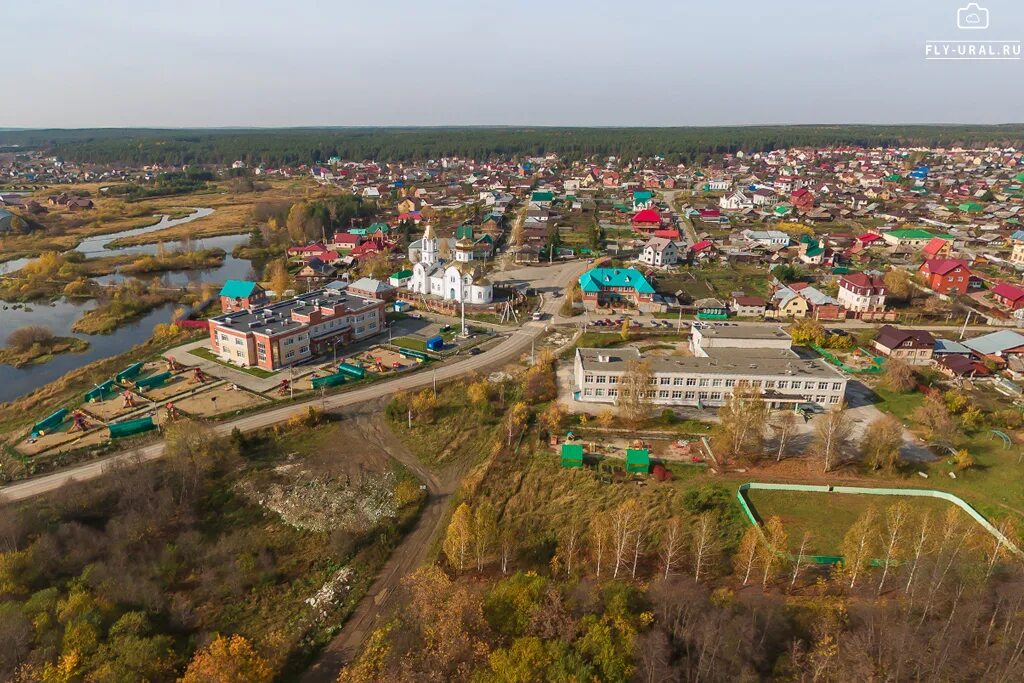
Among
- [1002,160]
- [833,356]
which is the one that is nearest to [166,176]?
[833,356]

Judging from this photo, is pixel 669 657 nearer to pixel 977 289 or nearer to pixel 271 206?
pixel 977 289

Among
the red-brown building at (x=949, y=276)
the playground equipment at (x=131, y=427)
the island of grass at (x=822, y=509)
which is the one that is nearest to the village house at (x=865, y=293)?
the red-brown building at (x=949, y=276)

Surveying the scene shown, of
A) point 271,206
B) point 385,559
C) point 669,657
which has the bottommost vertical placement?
point 385,559

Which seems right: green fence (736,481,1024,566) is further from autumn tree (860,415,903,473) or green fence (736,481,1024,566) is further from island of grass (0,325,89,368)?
island of grass (0,325,89,368)

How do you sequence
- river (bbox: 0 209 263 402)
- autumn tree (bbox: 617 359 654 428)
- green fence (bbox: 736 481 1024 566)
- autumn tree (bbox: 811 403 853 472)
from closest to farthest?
1. green fence (bbox: 736 481 1024 566)
2. autumn tree (bbox: 811 403 853 472)
3. autumn tree (bbox: 617 359 654 428)
4. river (bbox: 0 209 263 402)

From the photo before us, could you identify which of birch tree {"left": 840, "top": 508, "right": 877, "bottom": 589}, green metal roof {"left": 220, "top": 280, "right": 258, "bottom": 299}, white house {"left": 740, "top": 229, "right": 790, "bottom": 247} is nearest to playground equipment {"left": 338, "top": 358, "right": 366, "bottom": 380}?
green metal roof {"left": 220, "top": 280, "right": 258, "bottom": 299}

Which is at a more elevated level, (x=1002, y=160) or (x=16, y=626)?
(x=1002, y=160)

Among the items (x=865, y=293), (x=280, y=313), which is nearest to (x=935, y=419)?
(x=865, y=293)
